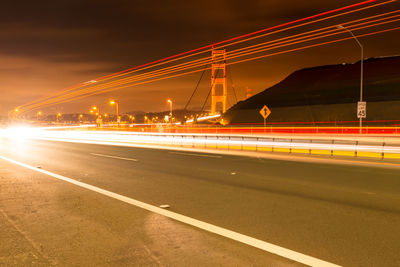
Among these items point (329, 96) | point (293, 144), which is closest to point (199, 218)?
point (293, 144)

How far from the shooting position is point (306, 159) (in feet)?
51.5

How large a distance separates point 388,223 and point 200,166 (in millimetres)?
8079

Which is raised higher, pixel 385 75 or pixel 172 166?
pixel 385 75

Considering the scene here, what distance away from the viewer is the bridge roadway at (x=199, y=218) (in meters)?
4.23

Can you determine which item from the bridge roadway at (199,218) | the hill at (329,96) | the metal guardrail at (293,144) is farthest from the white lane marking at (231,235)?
the hill at (329,96)

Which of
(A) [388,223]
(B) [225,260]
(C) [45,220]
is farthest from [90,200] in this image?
(A) [388,223]

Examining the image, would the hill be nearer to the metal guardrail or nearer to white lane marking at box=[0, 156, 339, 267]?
the metal guardrail

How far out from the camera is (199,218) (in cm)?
586

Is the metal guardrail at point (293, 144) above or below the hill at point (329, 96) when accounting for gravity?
below

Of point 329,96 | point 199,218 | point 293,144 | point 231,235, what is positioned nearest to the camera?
point 231,235

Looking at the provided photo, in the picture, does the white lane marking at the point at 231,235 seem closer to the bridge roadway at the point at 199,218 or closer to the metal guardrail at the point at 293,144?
the bridge roadway at the point at 199,218

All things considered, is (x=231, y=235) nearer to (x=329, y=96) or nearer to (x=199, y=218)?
(x=199, y=218)

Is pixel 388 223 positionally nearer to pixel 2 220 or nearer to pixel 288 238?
pixel 288 238

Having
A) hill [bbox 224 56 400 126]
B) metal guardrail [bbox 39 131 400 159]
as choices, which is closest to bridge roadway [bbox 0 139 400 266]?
metal guardrail [bbox 39 131 400 159]
